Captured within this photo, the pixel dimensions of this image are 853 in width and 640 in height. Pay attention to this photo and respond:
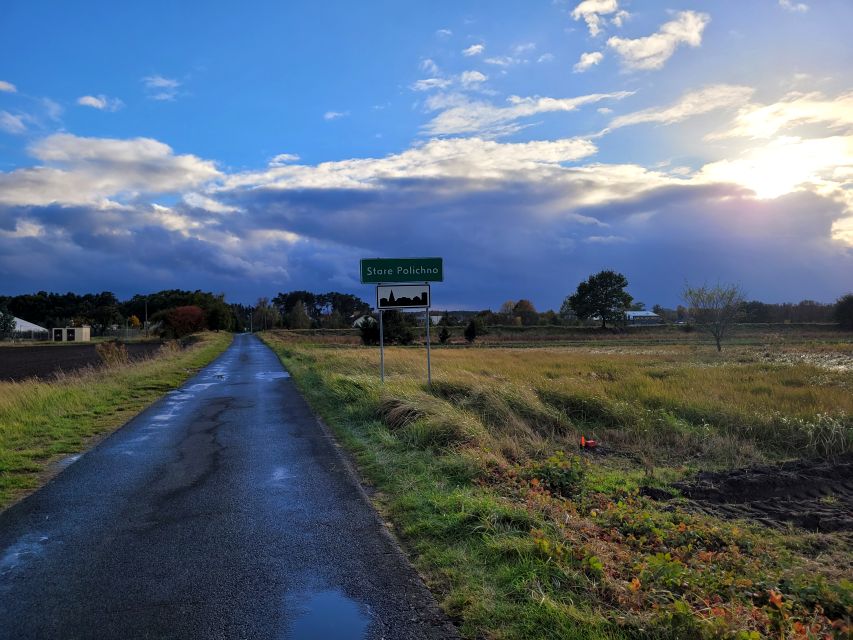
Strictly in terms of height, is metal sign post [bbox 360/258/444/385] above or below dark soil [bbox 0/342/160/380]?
above

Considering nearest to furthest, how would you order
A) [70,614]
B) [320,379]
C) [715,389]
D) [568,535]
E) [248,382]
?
[70,614]
[568,535]
[715,389]
[320,379]
[248,382]

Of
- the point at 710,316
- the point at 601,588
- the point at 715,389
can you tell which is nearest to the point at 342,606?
the point at 601,588

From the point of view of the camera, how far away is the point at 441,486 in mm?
6812

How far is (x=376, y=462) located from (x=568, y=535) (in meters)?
3.98

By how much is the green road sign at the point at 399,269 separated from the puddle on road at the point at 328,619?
448 inches

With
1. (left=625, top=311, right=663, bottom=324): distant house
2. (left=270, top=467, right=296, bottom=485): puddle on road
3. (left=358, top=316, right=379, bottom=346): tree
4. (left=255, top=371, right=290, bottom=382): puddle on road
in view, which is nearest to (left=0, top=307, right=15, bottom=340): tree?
(left=358, top=316, right=379, bottom=346): tree

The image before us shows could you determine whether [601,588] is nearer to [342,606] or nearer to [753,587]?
[753,587]

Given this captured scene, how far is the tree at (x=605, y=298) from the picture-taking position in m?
108

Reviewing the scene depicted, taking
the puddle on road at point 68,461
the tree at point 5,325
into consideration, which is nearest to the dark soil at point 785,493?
the puddle on road at point 68,461

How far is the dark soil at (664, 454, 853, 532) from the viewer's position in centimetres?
635

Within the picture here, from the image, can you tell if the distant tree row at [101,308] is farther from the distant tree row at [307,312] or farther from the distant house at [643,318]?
the distant house at [643,318]

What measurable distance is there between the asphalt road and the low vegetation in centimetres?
47

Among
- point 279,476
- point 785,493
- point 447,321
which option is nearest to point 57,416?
point 279,476

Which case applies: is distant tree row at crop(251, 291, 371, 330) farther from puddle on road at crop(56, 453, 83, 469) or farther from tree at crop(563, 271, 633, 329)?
puddle on road at crop(56, 453, 83, 469)
